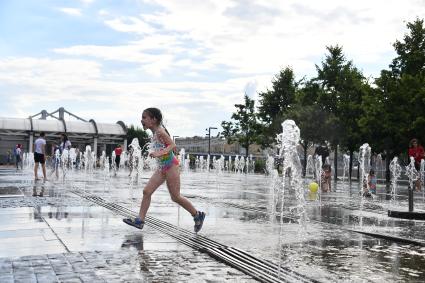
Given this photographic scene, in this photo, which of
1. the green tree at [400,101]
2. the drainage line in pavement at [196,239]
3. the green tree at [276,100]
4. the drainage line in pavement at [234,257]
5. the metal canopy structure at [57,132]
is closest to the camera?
the drainage line in pavement at [234,257]

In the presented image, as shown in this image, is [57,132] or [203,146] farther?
[203,146]

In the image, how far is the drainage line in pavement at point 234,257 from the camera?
500cm

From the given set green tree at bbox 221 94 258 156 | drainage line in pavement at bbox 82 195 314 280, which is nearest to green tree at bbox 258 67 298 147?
green tree at bbox 221 94 258 156

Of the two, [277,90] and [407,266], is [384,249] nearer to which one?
[407,266]

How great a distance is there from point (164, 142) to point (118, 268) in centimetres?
275

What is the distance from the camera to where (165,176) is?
766 cm

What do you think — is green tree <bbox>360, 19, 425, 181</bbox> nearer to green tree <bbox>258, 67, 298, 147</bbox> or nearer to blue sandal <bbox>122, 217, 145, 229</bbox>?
green tree <bbox>258, 67, 298, 147</bbox>

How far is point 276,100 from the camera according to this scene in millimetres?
50344

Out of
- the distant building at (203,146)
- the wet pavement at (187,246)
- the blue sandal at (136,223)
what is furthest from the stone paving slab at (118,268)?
the distant building at (203,146)

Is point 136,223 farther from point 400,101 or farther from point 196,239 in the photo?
point 400,101

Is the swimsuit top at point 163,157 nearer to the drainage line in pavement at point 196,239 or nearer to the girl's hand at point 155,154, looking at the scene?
the girl's hand at point 155,154

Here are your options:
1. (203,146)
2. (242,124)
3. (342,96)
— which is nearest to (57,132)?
(242,124)

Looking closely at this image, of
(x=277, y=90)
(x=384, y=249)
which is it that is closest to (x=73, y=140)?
(x=277, y=90)

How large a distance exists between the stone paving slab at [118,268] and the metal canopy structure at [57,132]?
Answer: 6830cm
